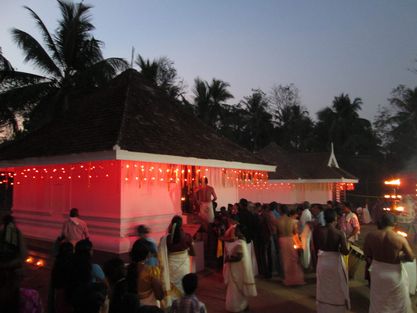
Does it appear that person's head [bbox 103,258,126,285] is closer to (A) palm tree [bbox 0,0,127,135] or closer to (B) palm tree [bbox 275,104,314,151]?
(A) palm tree [bbox 0,0,127,135]

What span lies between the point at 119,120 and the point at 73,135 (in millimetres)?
1675

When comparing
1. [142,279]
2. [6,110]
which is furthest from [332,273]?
[6,110]

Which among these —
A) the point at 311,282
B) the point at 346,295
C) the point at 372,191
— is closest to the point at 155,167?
the point at 311,282

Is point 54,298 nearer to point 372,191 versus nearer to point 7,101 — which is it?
point 7,101

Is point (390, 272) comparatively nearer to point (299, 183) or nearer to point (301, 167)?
point (299, 183)

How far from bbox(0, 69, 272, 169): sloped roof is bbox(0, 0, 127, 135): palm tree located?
5.91 metres

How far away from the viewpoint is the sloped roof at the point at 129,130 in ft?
32.0

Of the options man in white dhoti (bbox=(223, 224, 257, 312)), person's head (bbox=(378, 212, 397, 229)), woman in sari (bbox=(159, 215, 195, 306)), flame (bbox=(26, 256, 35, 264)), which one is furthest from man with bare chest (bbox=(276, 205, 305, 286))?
flame (bbox=(26, 256, 35, 264))

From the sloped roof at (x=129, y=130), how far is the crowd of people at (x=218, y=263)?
2111 mm

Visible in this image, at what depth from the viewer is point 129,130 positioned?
389 inches

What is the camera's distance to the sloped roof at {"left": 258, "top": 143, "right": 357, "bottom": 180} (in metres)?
22.8

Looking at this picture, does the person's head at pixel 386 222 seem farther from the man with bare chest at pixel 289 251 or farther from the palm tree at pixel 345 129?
the palm tree at pixel 345 129

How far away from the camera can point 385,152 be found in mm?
36750

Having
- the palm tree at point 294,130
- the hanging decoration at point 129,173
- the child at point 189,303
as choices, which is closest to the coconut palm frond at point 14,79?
the hanging decoration at point 129,173
